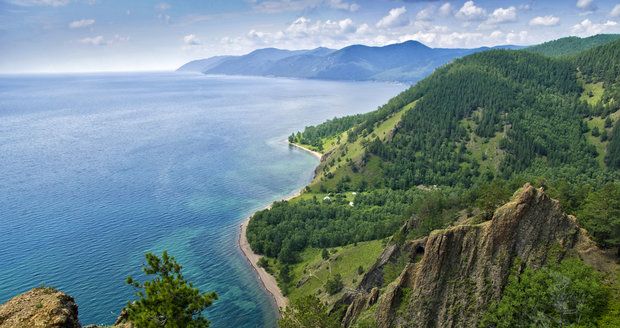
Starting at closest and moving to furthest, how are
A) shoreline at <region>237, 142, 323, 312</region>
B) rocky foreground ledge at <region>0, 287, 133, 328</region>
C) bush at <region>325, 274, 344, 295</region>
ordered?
rocky foreground ledge at <region>0, 287, 133, 328</region>, bush at <region>325, 274, 344, 295</region>, shoreline at <region>237, 142, 323, 312</region>

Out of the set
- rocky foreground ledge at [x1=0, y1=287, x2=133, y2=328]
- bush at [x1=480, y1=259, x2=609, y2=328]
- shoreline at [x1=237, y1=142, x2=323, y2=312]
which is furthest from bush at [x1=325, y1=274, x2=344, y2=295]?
rocky foreground ledge at [x1=0, y1=287, x2=133, y2=328]

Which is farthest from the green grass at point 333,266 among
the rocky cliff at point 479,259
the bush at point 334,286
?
the rocky cliff at point 479,259

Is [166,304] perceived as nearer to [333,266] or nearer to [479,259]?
[479,259]

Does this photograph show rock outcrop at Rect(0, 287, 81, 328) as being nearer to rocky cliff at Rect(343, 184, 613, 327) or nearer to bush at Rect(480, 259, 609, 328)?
rocky cliff at Rect(343, 184, 613, 327)

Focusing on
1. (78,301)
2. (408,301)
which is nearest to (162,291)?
(408,301)

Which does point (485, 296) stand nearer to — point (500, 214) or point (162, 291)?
point (500, 214)

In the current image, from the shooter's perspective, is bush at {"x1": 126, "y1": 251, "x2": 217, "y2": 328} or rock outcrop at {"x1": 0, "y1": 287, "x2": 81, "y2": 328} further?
bush at {"x1": 126, "y1": 251, "x2": 217, "y2": 328}
